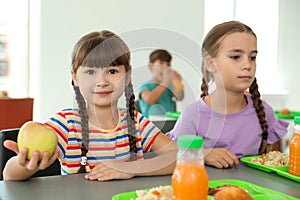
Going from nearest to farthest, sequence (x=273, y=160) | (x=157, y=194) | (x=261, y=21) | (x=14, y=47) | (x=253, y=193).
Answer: (x=157, y=194) → (x=253, y=193) → (x=273, y=160) → (x=14, y=47) → (x=261, y=21)

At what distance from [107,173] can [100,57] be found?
327mm

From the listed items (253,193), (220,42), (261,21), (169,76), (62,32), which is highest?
(261,21)

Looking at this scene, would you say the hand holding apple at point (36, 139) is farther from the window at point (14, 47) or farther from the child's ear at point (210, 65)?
the window at point (14, 47)

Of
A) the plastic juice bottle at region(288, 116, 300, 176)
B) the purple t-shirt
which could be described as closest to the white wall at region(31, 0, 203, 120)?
the purple t-shirt

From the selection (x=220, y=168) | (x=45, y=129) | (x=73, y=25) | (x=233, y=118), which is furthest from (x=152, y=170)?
(x=73, y=25)

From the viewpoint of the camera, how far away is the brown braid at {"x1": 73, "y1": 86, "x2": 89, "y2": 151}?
1.34 metres

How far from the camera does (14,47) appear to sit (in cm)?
391

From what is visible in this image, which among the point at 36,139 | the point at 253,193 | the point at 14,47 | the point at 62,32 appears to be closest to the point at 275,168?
the point at 253,193

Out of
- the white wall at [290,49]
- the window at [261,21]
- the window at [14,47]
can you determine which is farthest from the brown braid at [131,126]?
the white wall at [290,49]

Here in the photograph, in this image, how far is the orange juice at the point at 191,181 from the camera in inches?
27.5

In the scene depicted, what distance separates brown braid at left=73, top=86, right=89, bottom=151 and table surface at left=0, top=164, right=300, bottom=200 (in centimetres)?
24

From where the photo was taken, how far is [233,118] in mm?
1628

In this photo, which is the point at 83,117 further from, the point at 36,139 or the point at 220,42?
the point at 220,42

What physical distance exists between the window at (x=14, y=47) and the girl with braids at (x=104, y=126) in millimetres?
2739
